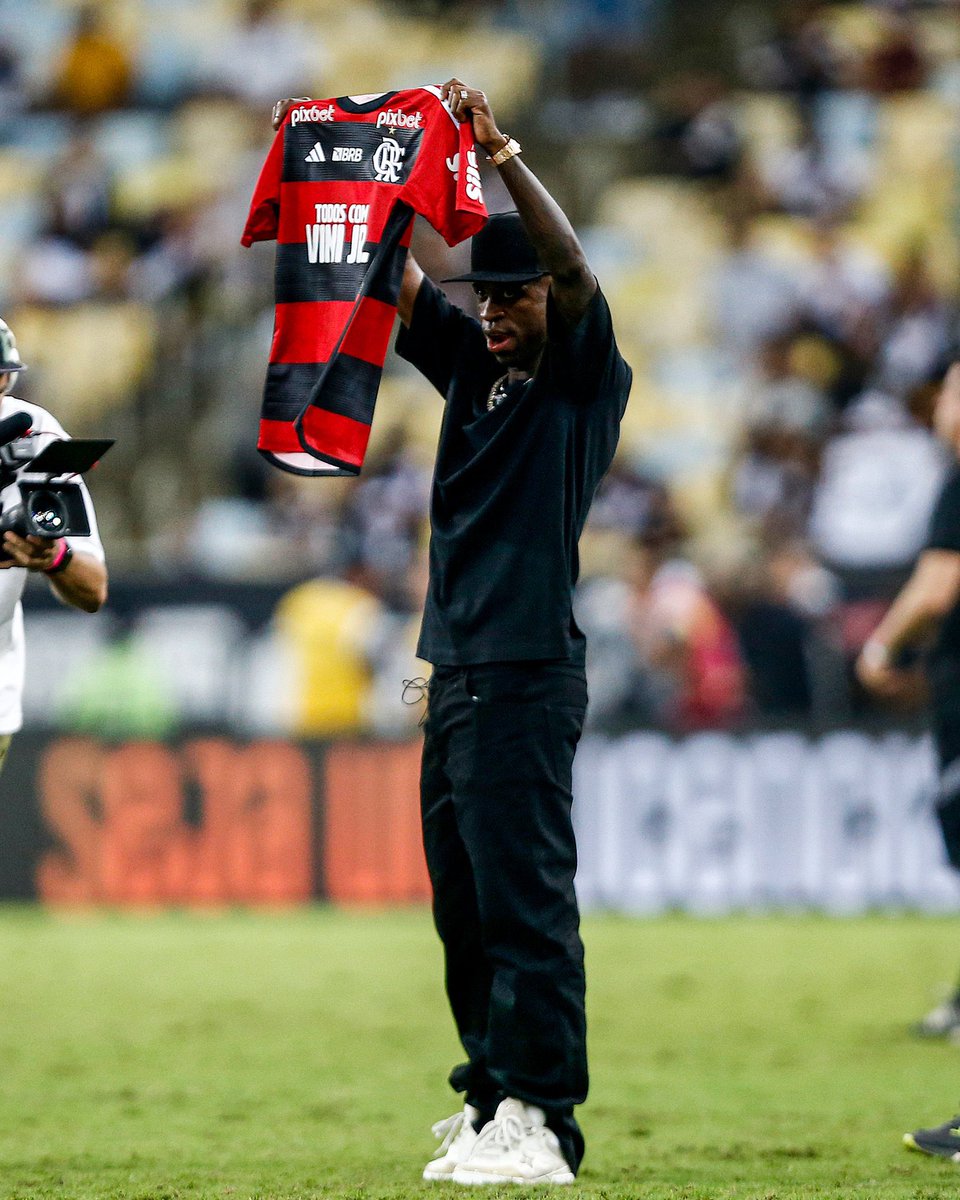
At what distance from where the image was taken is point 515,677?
15.3 ft

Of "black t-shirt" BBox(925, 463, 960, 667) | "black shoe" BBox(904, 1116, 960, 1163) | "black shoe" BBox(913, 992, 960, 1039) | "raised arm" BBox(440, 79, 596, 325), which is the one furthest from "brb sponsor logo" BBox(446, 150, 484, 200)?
"black shoe" BBox(913, 992, 960, 1039)

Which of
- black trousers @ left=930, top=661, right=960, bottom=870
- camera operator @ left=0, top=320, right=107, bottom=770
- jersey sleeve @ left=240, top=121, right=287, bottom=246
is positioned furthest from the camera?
black trousers @ left=930, top=661, right=960, bottom=870

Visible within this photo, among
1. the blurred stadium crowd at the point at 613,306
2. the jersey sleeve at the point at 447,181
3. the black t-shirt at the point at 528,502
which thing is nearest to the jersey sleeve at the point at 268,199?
the jersey sleeve at the point at 447,181

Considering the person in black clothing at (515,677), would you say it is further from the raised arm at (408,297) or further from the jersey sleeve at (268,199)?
the jersey sleeve at (268,199)

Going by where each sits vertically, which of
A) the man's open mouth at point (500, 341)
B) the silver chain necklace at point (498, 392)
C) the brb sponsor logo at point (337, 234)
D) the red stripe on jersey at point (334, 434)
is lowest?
the red stripe on jersey at point (334, 434)

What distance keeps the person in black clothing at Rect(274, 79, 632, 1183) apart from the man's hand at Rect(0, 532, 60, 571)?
3.09 ft

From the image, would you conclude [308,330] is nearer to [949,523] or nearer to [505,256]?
[505,256]

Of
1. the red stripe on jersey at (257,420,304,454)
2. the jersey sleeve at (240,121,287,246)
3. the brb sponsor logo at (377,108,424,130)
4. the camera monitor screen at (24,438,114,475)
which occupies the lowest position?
the camera monitor screen at (24,438,114,475)

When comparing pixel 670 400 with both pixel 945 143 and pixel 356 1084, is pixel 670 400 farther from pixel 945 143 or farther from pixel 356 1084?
pixel 356 1084

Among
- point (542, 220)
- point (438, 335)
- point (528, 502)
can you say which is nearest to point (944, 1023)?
point (528, 502)

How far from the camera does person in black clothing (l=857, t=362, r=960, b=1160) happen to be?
23.0 ft

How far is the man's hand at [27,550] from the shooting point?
4.45 metres

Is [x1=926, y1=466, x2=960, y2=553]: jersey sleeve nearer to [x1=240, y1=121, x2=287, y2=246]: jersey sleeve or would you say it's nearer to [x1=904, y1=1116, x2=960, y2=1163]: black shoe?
[x1=904, y1=1116, x2=960, y2=1163]: black shoe

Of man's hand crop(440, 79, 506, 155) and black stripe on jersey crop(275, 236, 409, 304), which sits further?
black stripe on jersey crop(275, 236, 409, 304)
